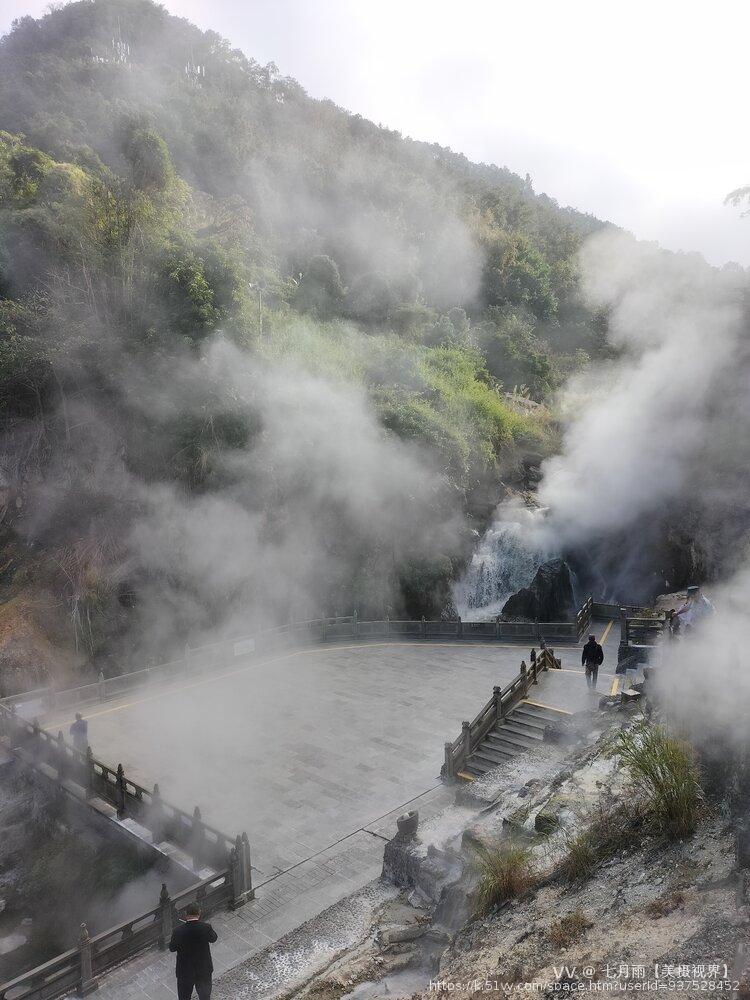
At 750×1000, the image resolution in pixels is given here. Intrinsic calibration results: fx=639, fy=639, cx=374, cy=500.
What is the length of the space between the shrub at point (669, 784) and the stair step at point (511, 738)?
252 inches

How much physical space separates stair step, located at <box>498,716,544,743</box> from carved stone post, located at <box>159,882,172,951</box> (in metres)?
7.10

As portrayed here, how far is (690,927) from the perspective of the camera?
14.0 ft

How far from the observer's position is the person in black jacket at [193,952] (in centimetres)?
625

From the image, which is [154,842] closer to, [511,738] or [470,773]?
[470,773]

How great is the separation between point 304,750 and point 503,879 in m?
7.15

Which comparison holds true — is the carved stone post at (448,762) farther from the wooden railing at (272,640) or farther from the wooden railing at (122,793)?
the wooden railing at (272,640)

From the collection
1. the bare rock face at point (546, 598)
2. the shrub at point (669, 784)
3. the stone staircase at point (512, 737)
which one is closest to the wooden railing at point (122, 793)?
the stone staircase at point (512, 737)

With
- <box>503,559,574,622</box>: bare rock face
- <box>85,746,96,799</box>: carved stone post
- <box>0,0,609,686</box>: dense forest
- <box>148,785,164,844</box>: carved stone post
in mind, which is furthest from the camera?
<box>503,559,574,622</box>: bare rock face

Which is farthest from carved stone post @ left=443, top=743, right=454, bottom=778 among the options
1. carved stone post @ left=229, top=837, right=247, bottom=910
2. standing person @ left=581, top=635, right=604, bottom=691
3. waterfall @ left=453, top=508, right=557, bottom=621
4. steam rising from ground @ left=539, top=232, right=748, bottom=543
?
steam rising from ground @ left=539, top=232, right=748, bottom=543

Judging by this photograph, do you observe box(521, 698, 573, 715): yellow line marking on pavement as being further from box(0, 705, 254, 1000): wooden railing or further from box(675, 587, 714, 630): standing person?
box(0, 705, 254, 1000): wooden railing

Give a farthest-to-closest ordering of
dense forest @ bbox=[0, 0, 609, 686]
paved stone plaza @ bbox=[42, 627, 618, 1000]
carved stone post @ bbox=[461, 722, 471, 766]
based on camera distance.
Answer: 1. dense forest @ bbox=[0, 0, 609, 686]
2. carved stone post @ bbox=[461, 722, 471, 766]
3. paved stone plaza @ bbox=[42, 627, 618, 1000]

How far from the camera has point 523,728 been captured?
12797 mm

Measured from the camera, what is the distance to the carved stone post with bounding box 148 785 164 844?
9930mm

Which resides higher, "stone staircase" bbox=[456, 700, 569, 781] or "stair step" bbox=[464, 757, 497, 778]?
"stone staircase" bbox=[456, 700, 569, 781]
